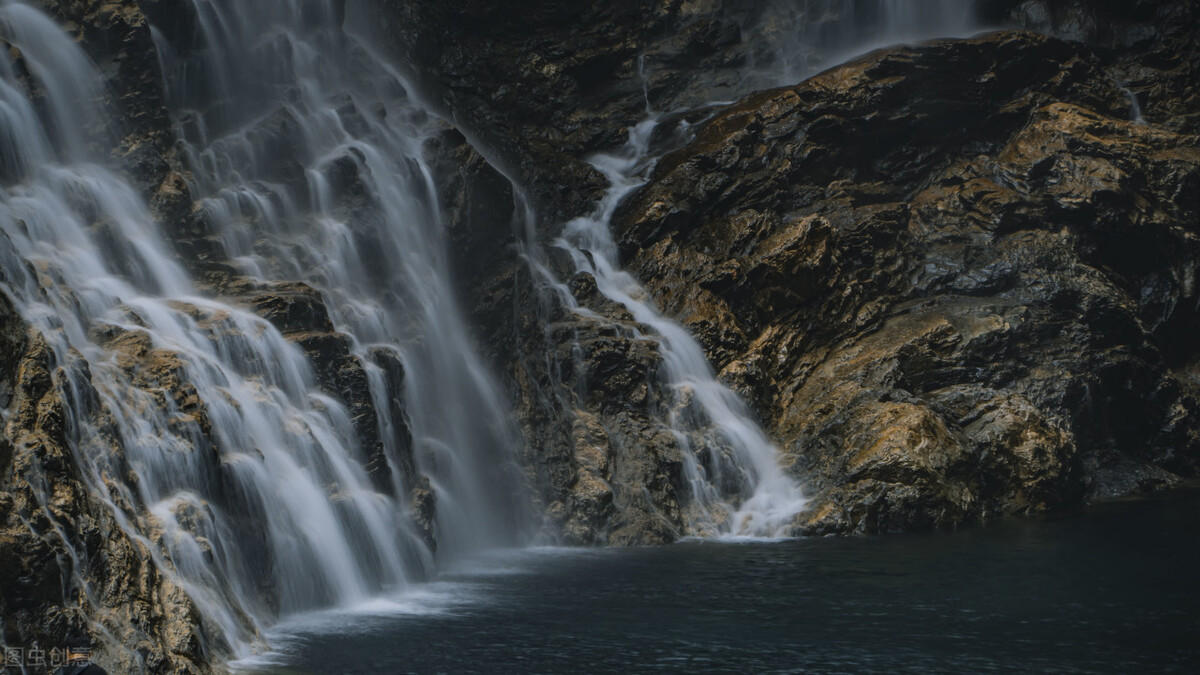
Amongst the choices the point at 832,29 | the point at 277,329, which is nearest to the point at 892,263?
the point at 832,29

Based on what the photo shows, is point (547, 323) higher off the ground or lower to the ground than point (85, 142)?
lower

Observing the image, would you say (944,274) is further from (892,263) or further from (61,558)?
(61,558)

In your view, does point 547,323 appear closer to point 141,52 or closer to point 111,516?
point 141,52

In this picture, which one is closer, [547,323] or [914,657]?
[914,657]

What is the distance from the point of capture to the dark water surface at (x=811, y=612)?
14.3m

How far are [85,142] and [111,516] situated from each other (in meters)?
16.1

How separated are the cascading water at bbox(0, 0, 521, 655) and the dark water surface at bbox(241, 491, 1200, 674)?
1835 millimetres

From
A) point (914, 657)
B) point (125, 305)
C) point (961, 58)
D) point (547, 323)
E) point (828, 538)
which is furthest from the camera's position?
point (961, 58)

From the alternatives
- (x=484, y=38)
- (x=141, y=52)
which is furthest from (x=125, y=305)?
(x=484, y=38)

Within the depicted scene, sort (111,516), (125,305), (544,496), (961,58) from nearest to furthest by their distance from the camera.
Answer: (111,516) → (125,305) → (544,496) → (961,58)

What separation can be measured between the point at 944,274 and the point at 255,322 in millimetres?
21160

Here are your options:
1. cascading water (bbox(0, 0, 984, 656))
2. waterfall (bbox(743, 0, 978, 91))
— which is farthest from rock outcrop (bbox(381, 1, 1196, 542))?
waterfall (bbox(743, 0, 978, 91))

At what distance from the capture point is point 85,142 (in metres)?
25.5

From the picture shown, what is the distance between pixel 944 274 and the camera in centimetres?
3203
